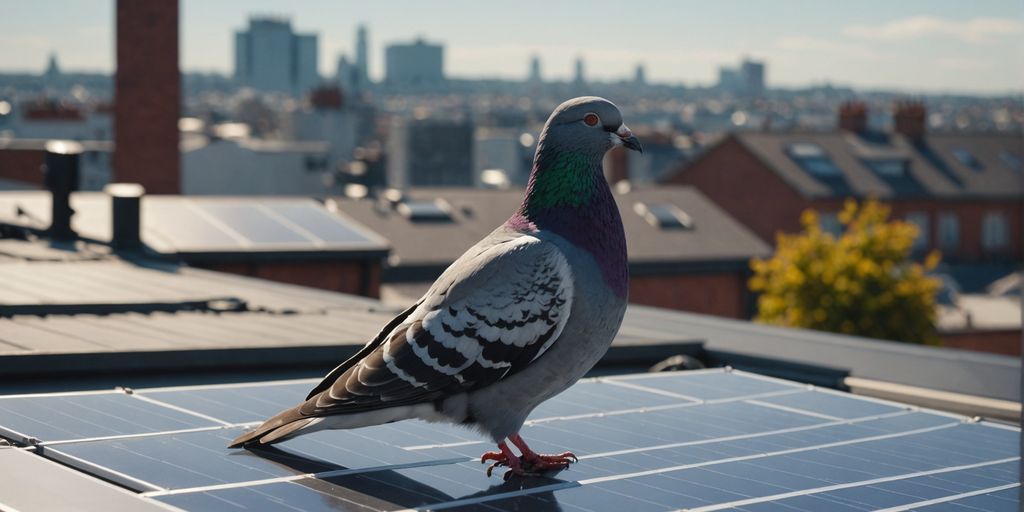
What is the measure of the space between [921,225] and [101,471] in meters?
76.1

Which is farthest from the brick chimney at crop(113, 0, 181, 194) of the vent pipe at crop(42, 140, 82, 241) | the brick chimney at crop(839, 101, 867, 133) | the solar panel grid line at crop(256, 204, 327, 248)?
the brick chimney at crop(839, 101, 867, 133)

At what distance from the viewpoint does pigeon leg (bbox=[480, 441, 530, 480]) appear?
7.18 m

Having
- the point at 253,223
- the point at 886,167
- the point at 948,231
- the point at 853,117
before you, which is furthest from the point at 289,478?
the point at 853,117

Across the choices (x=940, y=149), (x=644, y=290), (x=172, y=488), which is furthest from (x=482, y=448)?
(x=940, y=149)

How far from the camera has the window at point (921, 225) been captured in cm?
7875

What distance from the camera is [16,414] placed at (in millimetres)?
8148

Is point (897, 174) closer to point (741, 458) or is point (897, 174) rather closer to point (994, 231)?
point (994, 231)

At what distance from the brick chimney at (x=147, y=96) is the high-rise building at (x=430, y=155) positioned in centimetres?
5316

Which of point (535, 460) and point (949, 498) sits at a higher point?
point (535, 460)

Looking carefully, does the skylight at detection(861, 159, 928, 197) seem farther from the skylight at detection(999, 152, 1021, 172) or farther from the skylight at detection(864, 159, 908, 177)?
the skylight at detection(999, 152, 1021, 172)

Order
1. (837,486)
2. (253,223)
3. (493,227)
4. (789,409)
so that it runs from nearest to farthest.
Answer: (837,486), (789,409), (253,223), (493,227)

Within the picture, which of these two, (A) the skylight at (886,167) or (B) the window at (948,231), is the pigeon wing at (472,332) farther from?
(B) the window at (948,231)

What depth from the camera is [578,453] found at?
26.1 ft

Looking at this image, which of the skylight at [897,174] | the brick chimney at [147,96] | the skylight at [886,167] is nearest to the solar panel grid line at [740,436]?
the brick chimney at [147,96]
